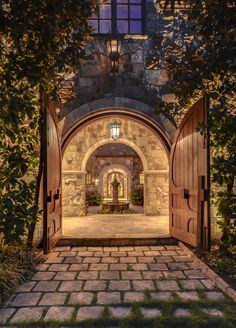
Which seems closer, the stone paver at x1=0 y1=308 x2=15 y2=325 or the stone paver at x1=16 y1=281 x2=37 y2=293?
Result: the stone paver at x1=0 y1=308 x2=15 y2=325

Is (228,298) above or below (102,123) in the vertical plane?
below

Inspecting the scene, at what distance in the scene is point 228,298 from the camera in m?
3.12

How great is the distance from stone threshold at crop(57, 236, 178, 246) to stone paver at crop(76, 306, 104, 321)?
9.36ft

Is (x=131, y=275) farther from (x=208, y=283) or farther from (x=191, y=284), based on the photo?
(x=208, y=283)

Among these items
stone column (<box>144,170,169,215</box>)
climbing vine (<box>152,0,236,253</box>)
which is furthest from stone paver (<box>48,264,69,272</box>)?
stone column (<box>144,170,169,215</box>)

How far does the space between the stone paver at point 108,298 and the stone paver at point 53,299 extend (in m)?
0.36

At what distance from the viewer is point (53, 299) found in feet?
10.2

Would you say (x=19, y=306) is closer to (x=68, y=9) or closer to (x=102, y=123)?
(x=68, y=9)

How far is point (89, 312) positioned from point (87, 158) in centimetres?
806

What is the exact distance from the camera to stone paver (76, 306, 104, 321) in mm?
2678

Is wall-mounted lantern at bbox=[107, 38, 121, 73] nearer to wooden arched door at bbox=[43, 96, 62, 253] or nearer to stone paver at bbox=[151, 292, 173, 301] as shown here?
wooden arched door at bbox=[43, 96, 62, 253]

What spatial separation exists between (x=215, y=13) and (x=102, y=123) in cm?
786

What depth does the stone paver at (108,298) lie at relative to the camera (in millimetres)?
3029

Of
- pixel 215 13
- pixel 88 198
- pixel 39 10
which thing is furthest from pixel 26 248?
pixel 88 198
